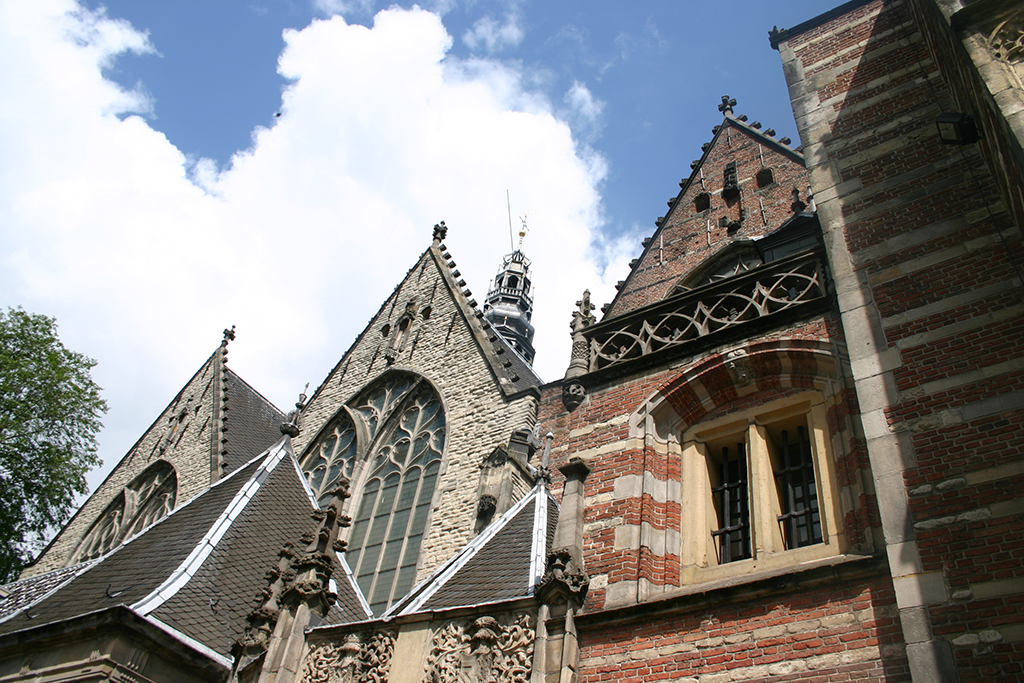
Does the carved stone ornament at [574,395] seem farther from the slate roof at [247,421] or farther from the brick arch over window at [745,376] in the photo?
the slate roof at [247,421]

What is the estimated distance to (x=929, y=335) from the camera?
6.75 meters

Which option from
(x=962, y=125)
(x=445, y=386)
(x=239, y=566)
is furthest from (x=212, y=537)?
(x=962, y=125)

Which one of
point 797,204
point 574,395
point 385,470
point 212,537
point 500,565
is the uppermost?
point 797,204

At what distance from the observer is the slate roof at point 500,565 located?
8.16 m

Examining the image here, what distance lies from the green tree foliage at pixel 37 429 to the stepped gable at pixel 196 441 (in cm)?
71

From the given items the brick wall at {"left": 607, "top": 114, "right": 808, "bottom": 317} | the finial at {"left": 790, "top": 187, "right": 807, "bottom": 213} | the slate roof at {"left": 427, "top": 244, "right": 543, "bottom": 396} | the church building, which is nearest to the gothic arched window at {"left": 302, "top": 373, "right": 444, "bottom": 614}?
the church building

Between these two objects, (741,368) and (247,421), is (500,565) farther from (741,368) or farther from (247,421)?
(247,421)

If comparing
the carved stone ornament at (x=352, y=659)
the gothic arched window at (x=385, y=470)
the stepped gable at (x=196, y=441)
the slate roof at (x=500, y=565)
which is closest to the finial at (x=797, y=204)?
the slate roof at (x=500, y=565)

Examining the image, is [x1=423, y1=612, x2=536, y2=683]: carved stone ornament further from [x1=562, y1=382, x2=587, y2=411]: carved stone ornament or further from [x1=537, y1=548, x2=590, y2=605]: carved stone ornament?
[x1=562, y1=382, x2=587, y2=411]: carved stone ornament

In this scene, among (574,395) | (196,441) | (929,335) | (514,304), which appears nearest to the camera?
(929,335)

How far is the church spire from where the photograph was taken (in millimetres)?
41325

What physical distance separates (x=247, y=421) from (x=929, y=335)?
708 inches

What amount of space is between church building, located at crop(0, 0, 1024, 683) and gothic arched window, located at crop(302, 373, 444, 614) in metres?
0.24

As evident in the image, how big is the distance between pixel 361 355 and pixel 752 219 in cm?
1012
